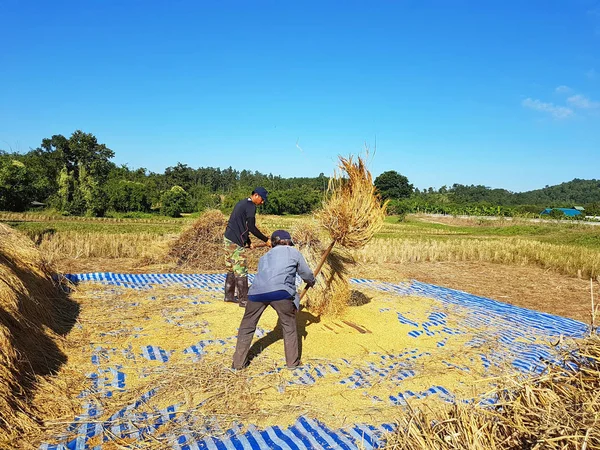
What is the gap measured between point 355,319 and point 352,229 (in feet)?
4.42

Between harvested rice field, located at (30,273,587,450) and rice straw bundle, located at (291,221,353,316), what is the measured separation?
0.19 metres

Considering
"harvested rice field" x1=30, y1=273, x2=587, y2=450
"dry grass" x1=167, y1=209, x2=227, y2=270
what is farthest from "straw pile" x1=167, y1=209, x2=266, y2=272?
"harvested rice field" x1=30, y1=273, x2=587, y2=450

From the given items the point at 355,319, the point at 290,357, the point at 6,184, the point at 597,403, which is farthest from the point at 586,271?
the point at 6,184

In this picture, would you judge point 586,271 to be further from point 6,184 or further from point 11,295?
point 6,184

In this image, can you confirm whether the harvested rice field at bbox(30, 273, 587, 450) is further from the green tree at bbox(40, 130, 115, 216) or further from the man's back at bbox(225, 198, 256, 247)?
the green tree at bbox(40, 130, 115, 216)

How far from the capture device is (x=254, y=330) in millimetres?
3918

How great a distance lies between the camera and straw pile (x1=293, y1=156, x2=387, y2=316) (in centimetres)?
530

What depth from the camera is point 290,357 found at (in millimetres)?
4094

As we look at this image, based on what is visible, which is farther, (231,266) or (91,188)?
(91,188)

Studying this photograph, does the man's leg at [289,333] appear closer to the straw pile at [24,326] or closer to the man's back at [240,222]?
the straw pile at [24,326]

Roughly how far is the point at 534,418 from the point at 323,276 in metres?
4.07

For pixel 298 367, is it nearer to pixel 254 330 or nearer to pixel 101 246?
pixel 254 330

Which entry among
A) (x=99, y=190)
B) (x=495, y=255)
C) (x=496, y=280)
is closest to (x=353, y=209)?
(x=496, y=280)

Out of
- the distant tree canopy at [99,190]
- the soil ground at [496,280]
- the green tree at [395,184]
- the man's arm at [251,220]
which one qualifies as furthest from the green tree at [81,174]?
the green tree at [395,184]
